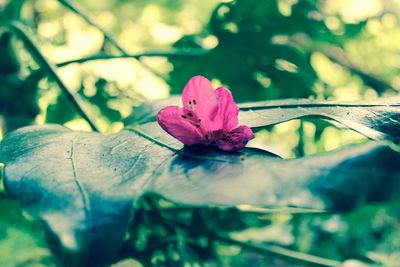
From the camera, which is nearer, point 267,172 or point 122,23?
point 267,172

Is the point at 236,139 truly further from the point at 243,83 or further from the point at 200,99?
the point at 243,83

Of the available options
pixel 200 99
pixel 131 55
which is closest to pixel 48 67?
pixel 131 55

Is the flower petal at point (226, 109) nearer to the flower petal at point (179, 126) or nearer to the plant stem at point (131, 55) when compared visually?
the flower petal at point (179, 126)

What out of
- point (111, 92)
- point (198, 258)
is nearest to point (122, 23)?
point (111, 92)

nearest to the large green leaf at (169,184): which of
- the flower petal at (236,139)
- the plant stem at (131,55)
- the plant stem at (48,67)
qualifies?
the flower petal at (236,139)

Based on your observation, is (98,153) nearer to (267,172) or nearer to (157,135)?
(157,135)

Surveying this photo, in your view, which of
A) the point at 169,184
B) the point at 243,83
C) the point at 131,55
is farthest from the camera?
the point at 243,83

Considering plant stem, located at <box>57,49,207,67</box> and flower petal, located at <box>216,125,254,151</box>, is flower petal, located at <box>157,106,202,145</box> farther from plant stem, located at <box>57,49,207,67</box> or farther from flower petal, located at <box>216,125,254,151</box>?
plant stem, located at <box>57,49,207,67</box>
